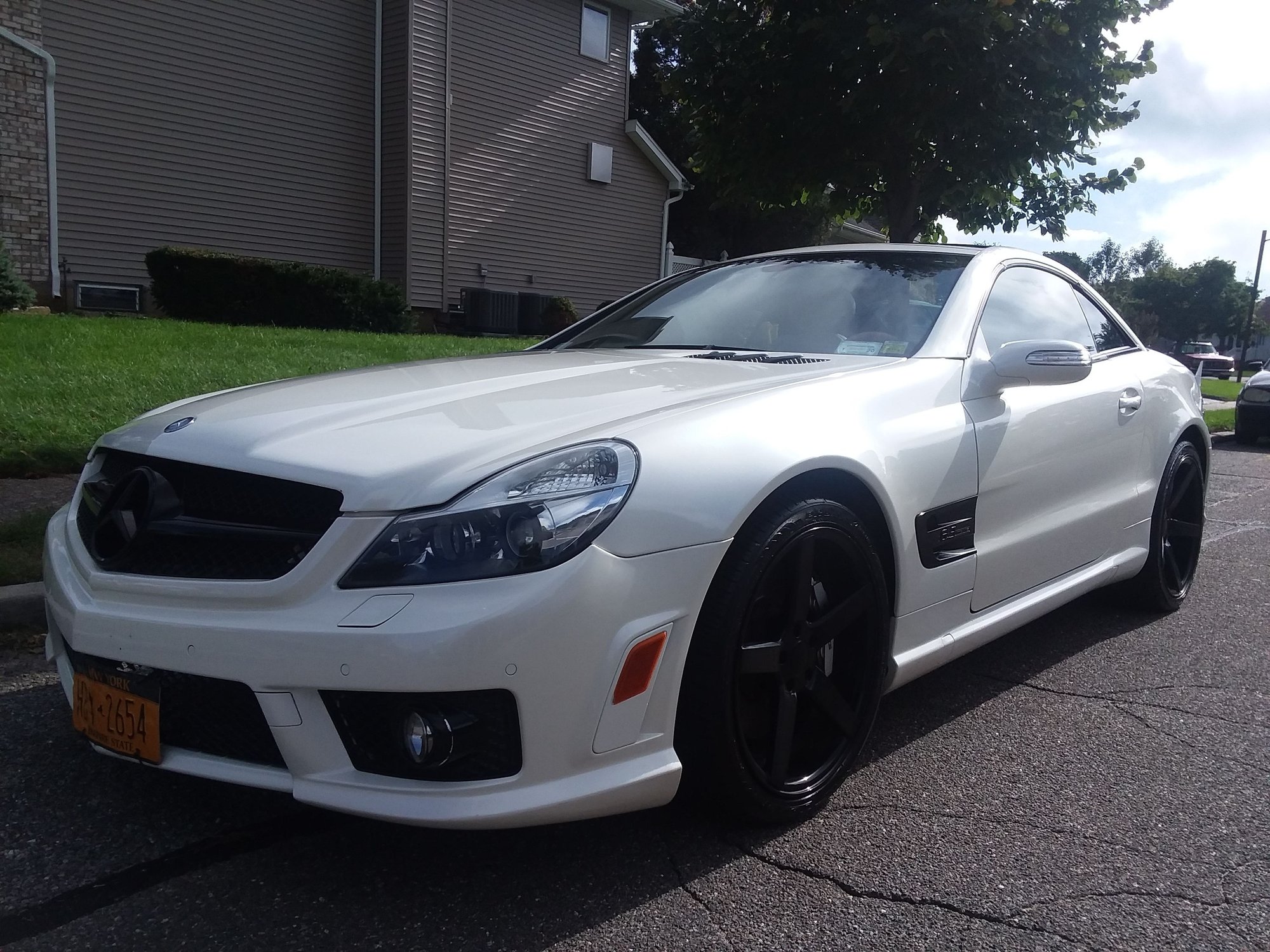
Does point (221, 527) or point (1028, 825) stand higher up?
point (221, 527)

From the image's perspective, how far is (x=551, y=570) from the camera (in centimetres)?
204

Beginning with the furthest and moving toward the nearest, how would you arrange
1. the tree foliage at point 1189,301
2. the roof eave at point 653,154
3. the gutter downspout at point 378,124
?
1. the tree foliage at point 1189,301
2. the roof eave at point 653,154
3. the gutter downspout at point 378,124

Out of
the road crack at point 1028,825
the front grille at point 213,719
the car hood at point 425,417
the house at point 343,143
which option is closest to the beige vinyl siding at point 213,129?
the house at point 343,143

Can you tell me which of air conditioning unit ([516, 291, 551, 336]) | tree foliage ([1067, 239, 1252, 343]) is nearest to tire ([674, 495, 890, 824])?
air conditioning unit ([516, 291, 551, 336])

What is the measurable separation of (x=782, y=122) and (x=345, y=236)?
958cm

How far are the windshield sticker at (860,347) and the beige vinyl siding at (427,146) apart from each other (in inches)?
568

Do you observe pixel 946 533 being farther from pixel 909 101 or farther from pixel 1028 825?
pixel 909 101

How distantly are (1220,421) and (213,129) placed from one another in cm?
1472

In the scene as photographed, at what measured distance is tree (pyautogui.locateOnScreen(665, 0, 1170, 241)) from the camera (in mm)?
A: 8070

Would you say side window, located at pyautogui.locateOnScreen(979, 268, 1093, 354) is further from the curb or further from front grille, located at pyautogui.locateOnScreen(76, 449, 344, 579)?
the curb

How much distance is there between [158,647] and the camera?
7.13ft

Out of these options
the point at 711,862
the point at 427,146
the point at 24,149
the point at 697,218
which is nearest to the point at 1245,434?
the point at 427,146

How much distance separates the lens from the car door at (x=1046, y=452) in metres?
3.18

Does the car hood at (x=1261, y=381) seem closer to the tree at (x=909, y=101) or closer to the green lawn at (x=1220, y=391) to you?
the tree at (x=909, y=101)
